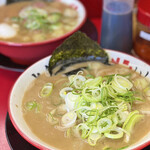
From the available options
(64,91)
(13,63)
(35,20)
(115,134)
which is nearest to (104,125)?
(115,134)

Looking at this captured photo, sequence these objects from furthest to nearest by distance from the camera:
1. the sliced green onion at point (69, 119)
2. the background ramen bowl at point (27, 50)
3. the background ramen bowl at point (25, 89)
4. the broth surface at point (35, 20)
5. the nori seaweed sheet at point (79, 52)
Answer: the broth surface at point (35, 20)
the background ramen bowl at point (27, 50)
the nori seaweed sheet at point (79, 52)
the sliced green onion at point (69, 119)
the background ramen bowl at point (25, 89)

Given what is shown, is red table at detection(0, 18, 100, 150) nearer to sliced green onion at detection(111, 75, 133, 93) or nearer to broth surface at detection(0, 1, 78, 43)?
broth surface at detection(0, 1, 78, 43)

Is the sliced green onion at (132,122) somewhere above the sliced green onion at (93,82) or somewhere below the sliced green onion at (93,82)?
below

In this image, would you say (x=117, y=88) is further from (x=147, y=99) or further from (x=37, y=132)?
(x=37, y=132)

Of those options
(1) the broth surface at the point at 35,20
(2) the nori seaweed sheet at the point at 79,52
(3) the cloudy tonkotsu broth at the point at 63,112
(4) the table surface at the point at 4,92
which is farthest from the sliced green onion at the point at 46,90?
(1) the broth surface at the point at 35,20

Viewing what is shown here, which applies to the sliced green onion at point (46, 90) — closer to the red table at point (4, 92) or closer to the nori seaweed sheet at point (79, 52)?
the nori seaweed sheet at point (79, 52)

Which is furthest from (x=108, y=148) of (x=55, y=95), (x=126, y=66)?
(x=126, y=66)

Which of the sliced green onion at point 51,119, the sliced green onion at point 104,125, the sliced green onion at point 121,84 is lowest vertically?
the sliced green onion at point 51,119
